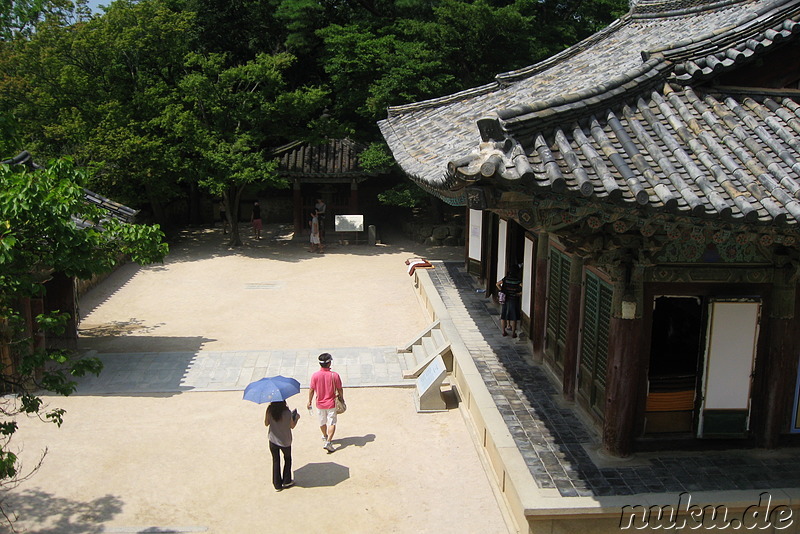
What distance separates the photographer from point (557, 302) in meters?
12.6

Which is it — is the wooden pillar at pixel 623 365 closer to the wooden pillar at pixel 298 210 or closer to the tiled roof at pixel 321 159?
the tiled roof at pixel 321 159

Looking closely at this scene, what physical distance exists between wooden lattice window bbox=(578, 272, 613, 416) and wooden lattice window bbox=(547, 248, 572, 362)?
0.68 m

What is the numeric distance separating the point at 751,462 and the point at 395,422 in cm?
555

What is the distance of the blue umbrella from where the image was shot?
30.6ft

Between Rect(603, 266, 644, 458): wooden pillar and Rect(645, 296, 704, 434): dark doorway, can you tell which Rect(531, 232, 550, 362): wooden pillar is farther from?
Rect(603, 266, 644, 458): wooden pillar

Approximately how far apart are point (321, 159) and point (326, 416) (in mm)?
19616

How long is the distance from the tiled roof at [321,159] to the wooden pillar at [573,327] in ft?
58.6

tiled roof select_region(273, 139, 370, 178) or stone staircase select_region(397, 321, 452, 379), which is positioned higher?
tiled roof select_region(273, 139, 370, 178)

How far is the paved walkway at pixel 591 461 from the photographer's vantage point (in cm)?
862

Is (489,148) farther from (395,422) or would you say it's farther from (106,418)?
(106,418)

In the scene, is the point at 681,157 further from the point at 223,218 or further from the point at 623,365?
the point at 223,218

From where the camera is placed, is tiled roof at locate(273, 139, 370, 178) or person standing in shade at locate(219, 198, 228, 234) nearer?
tiled roof at locate(273, 139, 370, 178)
